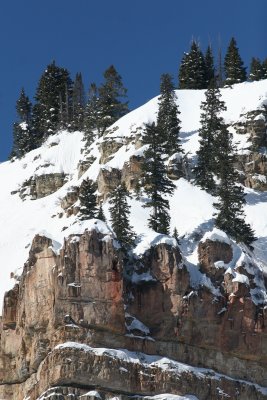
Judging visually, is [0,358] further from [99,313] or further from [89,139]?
[89,139]

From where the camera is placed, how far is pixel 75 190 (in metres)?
118

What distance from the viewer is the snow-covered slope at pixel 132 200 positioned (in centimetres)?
10106

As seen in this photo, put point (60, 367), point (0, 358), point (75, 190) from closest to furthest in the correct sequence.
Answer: point (60, 367) < point (0, 358) < point (75, 190)

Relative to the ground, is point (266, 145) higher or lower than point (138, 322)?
higher

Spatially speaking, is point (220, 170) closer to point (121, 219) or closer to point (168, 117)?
point (121, 219)

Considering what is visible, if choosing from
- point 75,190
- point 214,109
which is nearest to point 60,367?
point 75,190

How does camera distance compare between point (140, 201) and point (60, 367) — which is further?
point (140, 201)

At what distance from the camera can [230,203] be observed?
100m

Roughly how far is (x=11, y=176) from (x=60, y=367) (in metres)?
61.3

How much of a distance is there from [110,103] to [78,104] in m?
15.7

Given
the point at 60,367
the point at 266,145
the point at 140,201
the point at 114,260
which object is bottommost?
the point at 60,367

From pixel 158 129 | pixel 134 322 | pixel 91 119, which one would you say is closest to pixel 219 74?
pixel 91 119

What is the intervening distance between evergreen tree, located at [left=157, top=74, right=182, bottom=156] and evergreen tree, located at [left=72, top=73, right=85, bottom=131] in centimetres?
1677

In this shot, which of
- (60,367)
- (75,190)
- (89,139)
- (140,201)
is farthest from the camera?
(89,139)
